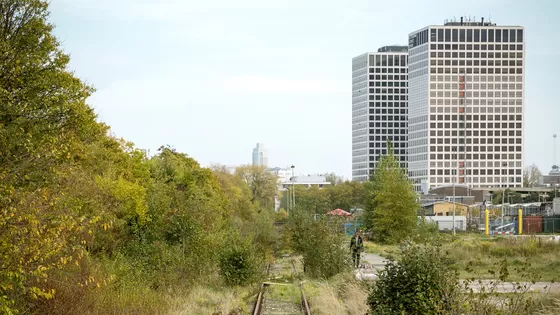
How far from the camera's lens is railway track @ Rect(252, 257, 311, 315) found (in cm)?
2208

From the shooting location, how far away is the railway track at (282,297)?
72.4ft

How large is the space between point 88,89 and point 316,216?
12887 mm

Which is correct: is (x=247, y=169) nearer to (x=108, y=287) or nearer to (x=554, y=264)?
(x=554, y=264)

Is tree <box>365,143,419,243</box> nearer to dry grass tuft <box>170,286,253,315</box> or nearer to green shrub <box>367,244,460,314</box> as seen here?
dry grass tuft <box>170,286,253,315</box>

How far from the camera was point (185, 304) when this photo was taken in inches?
848

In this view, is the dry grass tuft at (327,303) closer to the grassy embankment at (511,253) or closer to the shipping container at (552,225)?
the grassy embankment at (511,253)

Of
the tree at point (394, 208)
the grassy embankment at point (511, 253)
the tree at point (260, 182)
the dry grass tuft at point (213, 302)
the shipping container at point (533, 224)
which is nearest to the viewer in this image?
the dry grass tuft at point (213, 302)

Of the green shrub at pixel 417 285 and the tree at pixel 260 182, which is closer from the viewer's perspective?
the green shrub at pixel 417 285

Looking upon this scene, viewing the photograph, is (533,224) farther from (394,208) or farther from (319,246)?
(319,246)

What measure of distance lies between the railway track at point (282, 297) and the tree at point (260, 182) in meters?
74.6

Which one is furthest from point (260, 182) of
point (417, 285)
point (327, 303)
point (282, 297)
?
point (417, 285)

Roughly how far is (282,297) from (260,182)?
8503cm

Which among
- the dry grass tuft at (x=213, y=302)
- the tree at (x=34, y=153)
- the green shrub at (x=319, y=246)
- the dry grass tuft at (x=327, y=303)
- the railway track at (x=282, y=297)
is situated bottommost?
the railway track at (x=282, y=297)

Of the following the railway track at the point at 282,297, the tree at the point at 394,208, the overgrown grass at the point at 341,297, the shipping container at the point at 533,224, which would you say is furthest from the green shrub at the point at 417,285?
the shipping container at the point at 533,224
